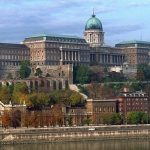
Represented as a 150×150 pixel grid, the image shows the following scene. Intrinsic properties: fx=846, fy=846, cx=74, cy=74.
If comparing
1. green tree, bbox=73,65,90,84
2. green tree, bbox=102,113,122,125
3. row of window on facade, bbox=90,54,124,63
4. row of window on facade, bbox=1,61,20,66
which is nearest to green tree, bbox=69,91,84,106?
green tree, bbox=102,113,122,125

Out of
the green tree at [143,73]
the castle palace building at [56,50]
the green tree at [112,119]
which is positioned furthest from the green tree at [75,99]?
the castle palace building at [56,50]

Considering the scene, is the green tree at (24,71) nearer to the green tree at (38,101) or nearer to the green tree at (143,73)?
the green tree at (143,73)

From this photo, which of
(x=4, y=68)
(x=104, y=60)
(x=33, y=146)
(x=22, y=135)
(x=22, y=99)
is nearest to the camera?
(x=33, y=146)

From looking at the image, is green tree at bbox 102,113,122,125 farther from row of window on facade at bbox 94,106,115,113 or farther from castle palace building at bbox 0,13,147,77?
castle palace building at bbox 0,13,147,77

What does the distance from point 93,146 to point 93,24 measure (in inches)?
2740

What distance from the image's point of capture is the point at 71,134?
2901 inches

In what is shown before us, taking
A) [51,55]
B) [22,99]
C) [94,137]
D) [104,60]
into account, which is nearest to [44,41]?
[51,55]

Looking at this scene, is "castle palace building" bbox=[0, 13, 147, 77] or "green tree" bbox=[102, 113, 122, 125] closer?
"green tree" bbox=[102, 113, 122, 125]

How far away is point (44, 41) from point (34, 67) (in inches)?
287

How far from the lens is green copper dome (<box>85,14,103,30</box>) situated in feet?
438

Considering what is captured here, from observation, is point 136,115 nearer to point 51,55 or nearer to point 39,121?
point 39,121

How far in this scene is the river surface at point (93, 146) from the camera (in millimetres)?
63062

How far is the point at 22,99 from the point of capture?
88.8 m

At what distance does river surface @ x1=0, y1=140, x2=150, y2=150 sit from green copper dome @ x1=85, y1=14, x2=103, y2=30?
63050 millimetres
